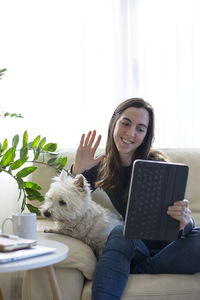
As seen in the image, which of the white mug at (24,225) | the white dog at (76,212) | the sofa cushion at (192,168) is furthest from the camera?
the sofa cushion at (192,168)

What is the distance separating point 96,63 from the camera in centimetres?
299

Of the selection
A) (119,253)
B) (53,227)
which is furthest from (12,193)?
(119,253)

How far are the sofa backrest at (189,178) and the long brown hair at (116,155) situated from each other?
0.66 ft

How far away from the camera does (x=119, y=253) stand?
1.66 m

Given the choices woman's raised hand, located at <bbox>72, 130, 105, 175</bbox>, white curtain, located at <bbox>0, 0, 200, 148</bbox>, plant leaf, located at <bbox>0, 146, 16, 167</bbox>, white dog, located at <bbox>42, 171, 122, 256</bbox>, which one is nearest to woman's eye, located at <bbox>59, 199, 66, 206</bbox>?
white dog, located at <bbox>42, 171, 122, 256</bbox>

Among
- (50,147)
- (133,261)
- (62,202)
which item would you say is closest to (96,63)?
(50,147)

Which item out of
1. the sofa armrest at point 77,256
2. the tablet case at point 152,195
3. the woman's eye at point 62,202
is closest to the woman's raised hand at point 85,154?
the woman's eye at point 62,202

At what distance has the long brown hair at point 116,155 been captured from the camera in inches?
81.7

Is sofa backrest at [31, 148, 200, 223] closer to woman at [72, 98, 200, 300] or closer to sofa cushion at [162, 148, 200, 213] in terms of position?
sofa cushion at [162, 148, 200, 213]

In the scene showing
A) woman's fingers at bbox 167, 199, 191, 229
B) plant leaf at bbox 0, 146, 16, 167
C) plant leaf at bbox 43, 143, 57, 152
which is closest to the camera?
woman's fingers at bbox 167, 199, 191, 229

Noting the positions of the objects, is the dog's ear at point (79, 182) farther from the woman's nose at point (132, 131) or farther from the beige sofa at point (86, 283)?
the woman's nose at point (132, 131)

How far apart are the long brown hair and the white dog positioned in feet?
0.57

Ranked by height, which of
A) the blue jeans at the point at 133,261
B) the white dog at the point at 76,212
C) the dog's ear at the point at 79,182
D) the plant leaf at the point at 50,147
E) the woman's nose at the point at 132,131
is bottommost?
the blue jeans at the point at 133,261

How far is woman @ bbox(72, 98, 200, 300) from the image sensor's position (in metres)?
1.59
